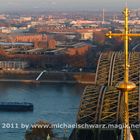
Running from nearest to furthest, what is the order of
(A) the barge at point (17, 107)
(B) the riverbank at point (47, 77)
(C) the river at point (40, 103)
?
1. (C) the river at point (40, 103)
2. (A) the barge at point (17, 107)
3. (B) the riverbank at point (47, 77)

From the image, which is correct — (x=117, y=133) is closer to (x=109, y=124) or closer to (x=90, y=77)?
(x=109, y=124)

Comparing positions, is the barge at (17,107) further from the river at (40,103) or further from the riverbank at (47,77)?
the riverbank at (47,77)

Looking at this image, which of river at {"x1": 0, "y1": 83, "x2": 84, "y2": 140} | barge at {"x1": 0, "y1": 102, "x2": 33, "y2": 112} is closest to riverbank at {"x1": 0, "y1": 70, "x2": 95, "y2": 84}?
river at {"x1": 0, "y1": 83, "x2": 84, "y2": 140}

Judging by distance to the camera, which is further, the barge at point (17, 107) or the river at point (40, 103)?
the barge at point (17, 107)

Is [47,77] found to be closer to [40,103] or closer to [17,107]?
[40,103]

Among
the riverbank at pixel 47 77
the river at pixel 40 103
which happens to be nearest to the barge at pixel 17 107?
the river at pixel 40 103

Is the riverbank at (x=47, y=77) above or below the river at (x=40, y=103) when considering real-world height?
below

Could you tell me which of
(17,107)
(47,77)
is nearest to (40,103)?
(17,107)
